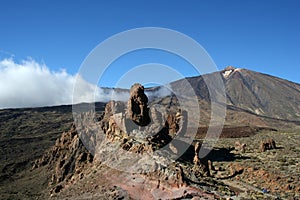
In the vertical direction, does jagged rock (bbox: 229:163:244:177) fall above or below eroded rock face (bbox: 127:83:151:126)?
below

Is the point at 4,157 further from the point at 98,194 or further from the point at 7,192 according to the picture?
the point at 98,194

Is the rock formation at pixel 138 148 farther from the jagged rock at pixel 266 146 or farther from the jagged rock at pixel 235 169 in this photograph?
the jagged rock at pixel 266 146

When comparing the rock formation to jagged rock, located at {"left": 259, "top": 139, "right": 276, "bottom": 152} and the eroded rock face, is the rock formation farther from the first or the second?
jagged rock, located at {"left": 259, "top": 139, "right": 276, "bottom": 152}

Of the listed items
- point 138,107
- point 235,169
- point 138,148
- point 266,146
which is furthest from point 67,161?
point 266,146

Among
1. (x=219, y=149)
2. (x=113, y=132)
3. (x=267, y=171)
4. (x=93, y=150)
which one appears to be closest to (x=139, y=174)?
(x=113, y=132)

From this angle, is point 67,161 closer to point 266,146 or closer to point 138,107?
point 138,107

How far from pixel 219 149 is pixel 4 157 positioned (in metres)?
47.3

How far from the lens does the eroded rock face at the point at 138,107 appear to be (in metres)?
34.3

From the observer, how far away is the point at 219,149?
51656 mm

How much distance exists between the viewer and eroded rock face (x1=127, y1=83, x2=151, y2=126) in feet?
112

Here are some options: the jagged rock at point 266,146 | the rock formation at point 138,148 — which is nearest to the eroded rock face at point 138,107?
the rock formation at point 138,148

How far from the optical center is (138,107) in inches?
1373

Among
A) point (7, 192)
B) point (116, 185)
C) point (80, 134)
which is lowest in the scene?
point (7, 192)

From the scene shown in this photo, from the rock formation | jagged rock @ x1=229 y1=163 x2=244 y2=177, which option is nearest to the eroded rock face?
the rock formation
